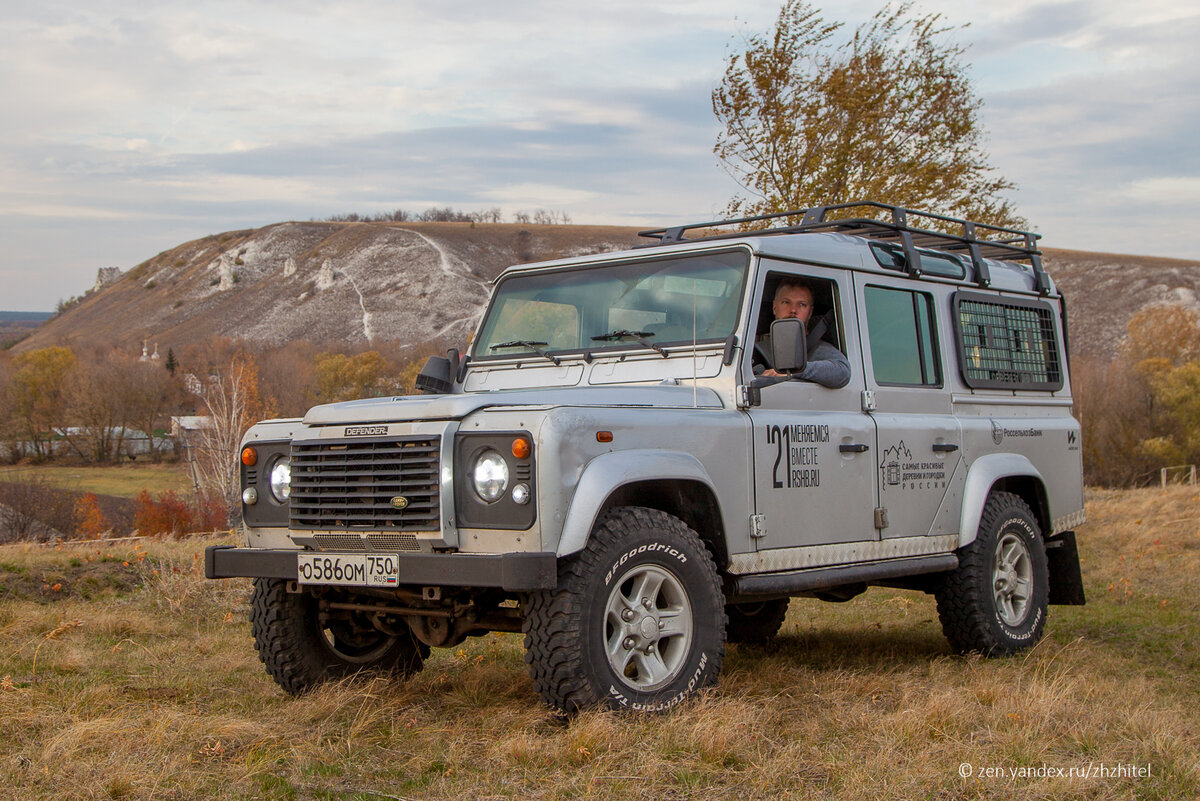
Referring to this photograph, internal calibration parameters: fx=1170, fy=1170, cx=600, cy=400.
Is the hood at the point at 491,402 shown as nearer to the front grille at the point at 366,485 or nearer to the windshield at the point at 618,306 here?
the front grille at the point at 366,485

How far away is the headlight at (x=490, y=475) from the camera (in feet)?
14.8

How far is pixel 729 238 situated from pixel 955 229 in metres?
11.4

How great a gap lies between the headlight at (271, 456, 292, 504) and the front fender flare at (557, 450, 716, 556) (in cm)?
155

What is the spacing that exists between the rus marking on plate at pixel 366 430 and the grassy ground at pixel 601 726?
46.3 inches

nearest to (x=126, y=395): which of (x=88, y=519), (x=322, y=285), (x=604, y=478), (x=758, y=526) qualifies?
(x=88, y=519)

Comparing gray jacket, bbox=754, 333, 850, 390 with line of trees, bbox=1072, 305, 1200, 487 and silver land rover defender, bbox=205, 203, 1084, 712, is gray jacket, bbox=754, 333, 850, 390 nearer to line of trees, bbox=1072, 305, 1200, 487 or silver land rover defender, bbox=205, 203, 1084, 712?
silver land rover defender, bbox=205, 203, 1084, 712

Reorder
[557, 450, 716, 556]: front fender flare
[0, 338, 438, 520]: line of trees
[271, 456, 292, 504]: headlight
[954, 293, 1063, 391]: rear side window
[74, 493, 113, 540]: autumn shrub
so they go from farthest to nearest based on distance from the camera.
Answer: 1. [0, 338, 438, 520]: line of trees
2. [74, 493, 113, 540]: autumn shrub
3. [954, 293, 1063, 391]: rear side window
4. [271, 456, 292, 504]: headlight
5. [557, 450, 716, 556]: front fender flare

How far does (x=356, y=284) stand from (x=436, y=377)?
132m

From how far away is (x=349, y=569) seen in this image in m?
4.79

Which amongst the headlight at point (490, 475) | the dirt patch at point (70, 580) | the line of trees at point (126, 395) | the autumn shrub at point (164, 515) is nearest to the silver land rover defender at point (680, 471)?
the headlight at point (490, 475)

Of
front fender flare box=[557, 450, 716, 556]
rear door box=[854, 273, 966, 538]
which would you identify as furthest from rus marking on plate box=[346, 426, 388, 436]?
rear door box=[854, 273, 966, 538]

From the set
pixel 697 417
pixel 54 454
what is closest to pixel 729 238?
pixel 697 417

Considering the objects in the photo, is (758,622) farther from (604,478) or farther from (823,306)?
(604,478)

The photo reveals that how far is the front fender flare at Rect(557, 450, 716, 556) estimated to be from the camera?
14.6 ft
